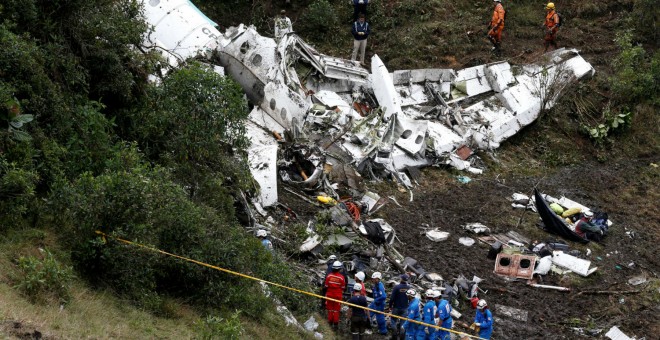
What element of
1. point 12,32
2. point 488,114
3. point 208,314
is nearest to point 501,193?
point 488,114

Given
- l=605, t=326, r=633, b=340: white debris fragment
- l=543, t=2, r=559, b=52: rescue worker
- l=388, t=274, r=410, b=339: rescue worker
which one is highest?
l=543, t=2, r=559, b=52: rescue worker

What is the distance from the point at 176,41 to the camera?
16.8 m

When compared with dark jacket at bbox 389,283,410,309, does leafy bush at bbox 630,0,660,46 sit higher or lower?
higher

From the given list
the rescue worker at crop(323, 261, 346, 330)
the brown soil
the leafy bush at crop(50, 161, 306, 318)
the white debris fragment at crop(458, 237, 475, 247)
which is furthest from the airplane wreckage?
the brown soil

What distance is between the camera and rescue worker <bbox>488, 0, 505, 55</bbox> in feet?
65.9

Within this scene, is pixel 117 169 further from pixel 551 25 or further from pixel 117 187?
pixel 551 25

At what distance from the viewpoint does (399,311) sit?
11.5 metres

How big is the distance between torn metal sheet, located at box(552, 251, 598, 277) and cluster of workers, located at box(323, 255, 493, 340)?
9.95 ft

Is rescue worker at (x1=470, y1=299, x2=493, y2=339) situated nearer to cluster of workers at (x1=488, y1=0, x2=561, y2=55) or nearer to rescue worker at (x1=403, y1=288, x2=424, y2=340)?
rescue worker at (x1=403, y1=288, x2=424, y2=340)

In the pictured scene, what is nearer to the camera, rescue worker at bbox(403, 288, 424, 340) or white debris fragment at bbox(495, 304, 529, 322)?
rescue worker at bbox(403, 288, 424, 340)

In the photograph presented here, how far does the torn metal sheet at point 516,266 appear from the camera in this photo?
45.4 feet

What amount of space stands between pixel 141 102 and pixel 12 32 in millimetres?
2064

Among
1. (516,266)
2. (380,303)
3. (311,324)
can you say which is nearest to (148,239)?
(311,324)

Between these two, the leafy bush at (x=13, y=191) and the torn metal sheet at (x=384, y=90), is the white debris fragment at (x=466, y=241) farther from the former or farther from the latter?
the leafy bush at (x=13, y=191)
